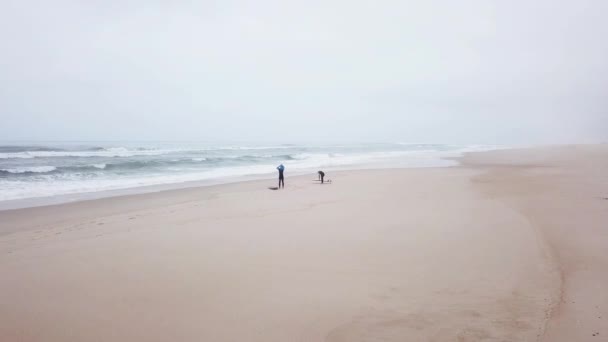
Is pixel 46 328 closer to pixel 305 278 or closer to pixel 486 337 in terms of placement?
pixel 305 278

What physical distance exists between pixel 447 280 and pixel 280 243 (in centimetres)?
314

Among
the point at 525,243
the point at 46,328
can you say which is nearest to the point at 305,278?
the point at 46,328

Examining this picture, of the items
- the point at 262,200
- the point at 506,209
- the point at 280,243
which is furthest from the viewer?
the point at 262,200

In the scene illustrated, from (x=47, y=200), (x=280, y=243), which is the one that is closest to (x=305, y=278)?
(x=280, y=243)

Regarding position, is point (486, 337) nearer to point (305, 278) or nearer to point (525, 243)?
point (305, 278)

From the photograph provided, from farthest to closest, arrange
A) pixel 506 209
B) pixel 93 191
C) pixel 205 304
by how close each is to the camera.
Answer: pixel 93 191 → pixel 506 209 → pixel 205 304

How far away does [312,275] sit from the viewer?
475cm

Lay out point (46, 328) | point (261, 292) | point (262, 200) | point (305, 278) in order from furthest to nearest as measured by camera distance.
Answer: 1. point (262, 200)
2. point (305, 278)
3. point (261, 292)
4. point (46, 328)

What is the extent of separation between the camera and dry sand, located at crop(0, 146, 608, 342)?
341cm

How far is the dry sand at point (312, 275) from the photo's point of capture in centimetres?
341

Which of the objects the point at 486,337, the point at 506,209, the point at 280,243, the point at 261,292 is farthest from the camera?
the point at 506,209

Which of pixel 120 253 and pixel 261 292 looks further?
pixel 120 253

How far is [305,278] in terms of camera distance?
4.65 meters

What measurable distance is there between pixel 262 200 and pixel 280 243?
17.7ft
